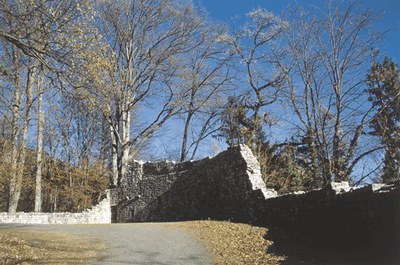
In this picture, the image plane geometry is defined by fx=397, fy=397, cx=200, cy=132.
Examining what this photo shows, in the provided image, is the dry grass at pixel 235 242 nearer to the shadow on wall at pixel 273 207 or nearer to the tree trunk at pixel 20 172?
the shadow on wall at pixel 273 207

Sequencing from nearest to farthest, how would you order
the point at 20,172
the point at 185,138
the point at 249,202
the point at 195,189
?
the point at 249,202
the point at 195,189
the point at 20,172
the point at 185,138

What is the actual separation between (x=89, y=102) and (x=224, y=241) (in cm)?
552

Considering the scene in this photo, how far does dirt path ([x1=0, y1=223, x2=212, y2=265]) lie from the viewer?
29.3 feet

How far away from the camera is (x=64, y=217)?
19.8m

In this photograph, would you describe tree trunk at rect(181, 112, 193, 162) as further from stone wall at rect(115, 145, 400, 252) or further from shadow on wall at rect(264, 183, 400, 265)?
shadow on wall at rect(264, 183, 400, 265)

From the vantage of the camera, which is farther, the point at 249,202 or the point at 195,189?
the point at 195,189

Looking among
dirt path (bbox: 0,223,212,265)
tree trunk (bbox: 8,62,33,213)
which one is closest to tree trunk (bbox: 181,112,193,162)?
tree trunk (bbox: 8,62,33,213)

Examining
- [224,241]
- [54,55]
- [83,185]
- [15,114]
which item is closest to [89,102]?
[54,55]

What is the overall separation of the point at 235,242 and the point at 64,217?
11.5 meters

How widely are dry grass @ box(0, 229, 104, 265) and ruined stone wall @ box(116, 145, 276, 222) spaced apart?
675cm

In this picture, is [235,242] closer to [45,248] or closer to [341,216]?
[341,216]

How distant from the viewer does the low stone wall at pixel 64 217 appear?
60.3 ft

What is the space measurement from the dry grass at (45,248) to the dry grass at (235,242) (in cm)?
308

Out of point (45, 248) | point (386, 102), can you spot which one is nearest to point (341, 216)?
point (45, 248)
